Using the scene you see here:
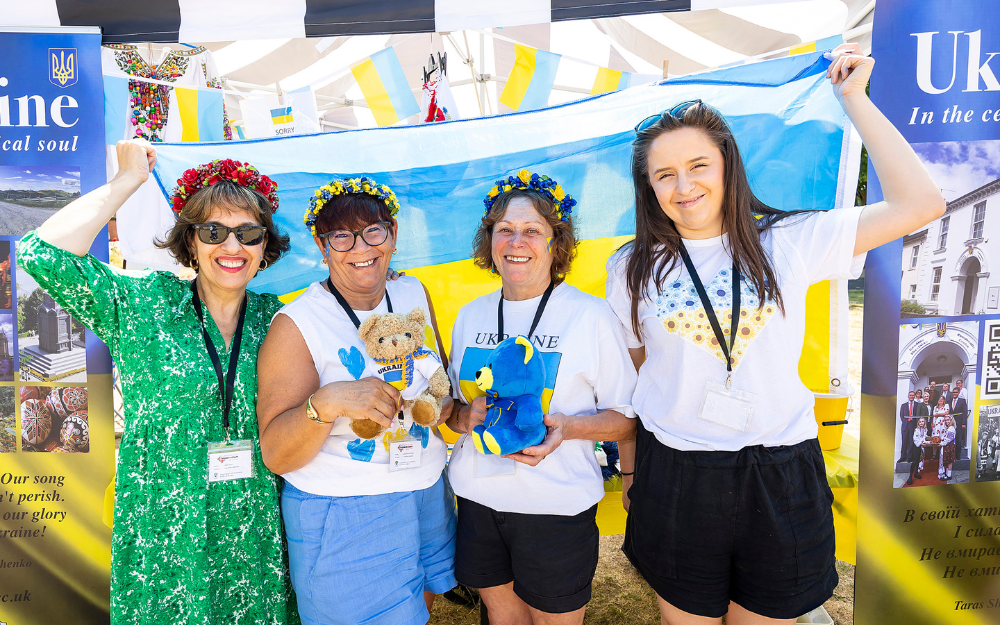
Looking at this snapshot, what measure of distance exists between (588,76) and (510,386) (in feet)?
20.0

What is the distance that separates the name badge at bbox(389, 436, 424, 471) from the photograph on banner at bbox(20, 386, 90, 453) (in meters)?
1.94

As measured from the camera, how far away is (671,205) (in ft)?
5.99

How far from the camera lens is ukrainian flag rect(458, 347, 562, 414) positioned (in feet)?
6.12

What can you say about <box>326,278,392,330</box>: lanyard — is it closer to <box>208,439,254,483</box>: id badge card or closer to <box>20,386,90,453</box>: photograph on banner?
<box>208,439,254,483</box>: id badge card

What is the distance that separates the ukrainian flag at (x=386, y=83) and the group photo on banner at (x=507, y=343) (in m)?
1.76

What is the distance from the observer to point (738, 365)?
68.2 inches

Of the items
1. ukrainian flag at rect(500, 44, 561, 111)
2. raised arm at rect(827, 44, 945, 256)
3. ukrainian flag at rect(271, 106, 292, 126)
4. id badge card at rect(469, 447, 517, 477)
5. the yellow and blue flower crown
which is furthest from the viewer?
ukrainian flag at rect(271, 106, 292, 126)

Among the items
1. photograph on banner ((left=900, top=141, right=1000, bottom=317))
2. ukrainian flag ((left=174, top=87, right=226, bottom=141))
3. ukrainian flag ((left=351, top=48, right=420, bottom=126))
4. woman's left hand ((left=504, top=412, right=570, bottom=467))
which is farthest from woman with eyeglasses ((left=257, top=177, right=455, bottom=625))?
ukrainian flag ((left=351, top=48, right=420, bottom=126))

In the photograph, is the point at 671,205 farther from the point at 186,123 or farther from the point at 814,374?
the point at 186,123

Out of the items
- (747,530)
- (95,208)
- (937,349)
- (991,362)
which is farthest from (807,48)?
(95,208)

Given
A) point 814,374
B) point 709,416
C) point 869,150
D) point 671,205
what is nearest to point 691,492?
point 709,416

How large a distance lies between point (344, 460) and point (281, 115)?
396 cm

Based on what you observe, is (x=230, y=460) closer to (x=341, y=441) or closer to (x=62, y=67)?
(x=341, y=441)

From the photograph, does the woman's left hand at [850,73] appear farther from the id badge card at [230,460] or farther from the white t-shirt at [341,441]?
the id badge card at [230,460]
